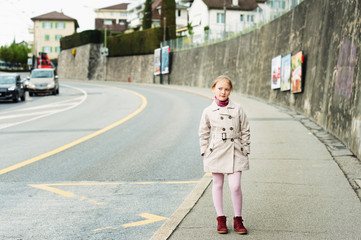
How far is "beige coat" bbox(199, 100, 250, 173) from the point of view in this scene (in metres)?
5.09

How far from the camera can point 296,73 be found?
836 inches

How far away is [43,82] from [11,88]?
6538mm

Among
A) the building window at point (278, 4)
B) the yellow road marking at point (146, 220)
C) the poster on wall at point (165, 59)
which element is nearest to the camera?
the yellow road marking at point (146, 220)

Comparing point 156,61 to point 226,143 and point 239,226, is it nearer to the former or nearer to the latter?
point 226,143

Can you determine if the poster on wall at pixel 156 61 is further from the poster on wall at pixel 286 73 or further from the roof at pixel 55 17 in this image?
the roof at pixel 55 17

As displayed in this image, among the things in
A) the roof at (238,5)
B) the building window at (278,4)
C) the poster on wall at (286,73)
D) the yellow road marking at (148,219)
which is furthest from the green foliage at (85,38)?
the yellow road marking at (148,219)

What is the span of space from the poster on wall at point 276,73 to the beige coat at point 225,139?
20458 millimetres

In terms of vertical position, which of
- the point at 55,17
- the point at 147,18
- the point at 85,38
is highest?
the point at 55,17

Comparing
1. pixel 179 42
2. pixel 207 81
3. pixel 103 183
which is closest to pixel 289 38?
pixel 103 183

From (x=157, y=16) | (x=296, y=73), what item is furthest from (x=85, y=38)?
(x=296, y=73)

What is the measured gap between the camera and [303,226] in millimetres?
5262

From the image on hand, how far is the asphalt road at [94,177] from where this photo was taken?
226 inches

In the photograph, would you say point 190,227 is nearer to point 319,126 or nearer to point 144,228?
point 144,228

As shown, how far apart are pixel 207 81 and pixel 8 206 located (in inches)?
1679
